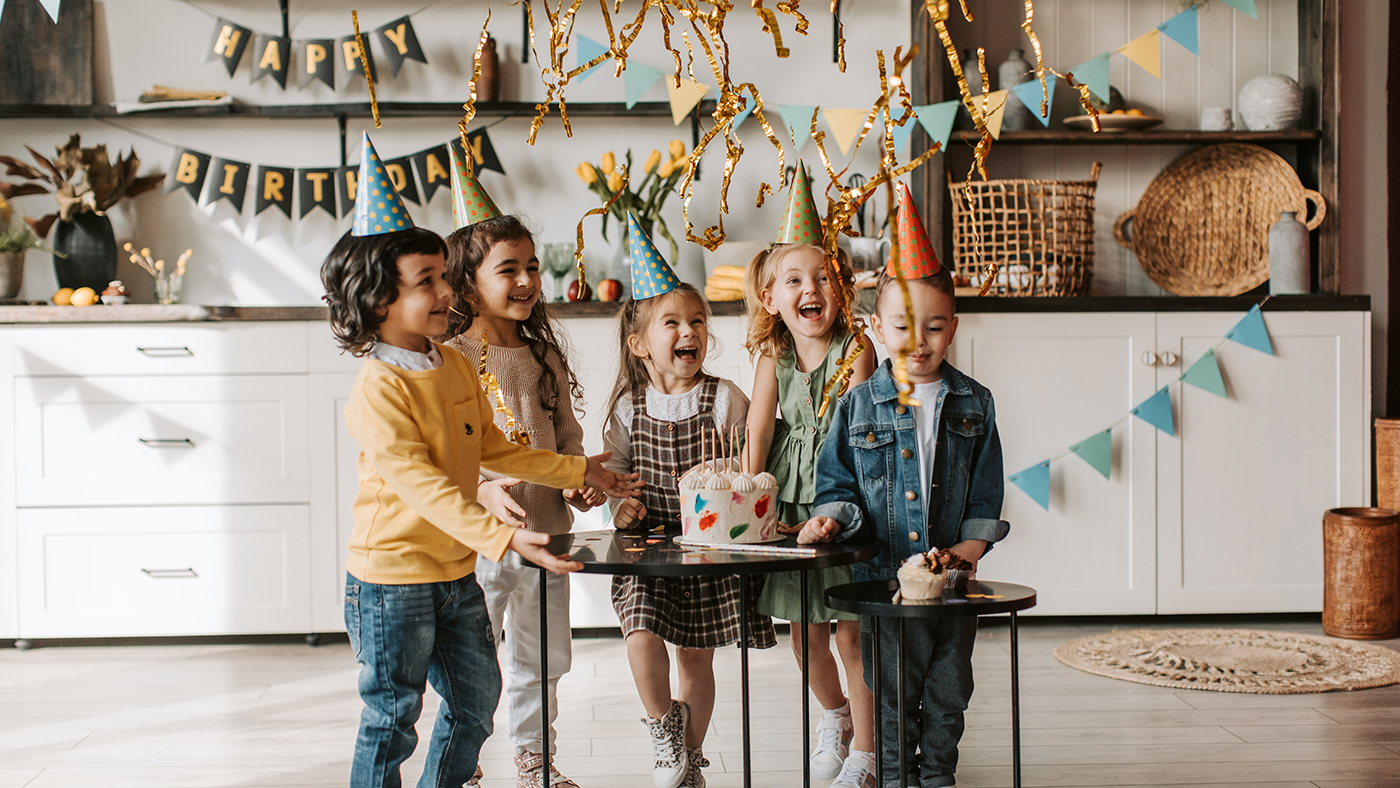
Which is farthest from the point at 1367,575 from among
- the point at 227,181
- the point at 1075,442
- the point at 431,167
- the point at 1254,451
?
the point at 227,181

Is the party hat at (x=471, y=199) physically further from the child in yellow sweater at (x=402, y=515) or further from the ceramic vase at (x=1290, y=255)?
the ceramic vase at (x=1290, y=255)

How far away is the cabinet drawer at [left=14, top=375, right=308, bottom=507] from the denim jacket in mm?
1620

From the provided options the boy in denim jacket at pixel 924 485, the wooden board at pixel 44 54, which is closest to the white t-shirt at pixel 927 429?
the boy in denim jacket at pixel 924 485

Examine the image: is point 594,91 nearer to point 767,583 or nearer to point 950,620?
point 767,583

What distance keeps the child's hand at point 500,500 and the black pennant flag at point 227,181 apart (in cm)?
187

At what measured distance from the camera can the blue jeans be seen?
135cm

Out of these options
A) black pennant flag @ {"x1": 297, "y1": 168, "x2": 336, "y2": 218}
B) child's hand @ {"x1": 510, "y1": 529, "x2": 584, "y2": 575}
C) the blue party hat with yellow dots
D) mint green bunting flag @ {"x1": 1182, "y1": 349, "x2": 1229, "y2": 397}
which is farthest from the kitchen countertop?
child's hand @ {"x1": 510, "y1": 529, "x2": 584, "y2": 575}

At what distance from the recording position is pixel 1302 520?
2812mm

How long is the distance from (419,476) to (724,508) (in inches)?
15.3

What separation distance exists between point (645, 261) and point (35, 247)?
79.6 inches

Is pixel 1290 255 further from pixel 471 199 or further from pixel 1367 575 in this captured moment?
pixel 471 199

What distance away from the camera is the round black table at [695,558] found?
125 cm

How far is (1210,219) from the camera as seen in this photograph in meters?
3.11

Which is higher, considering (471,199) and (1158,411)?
(471,199)
